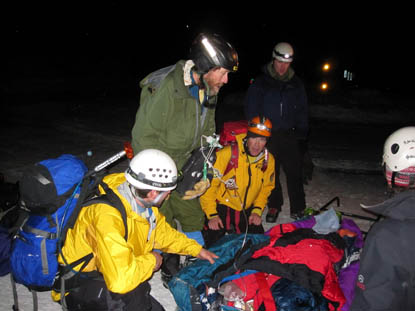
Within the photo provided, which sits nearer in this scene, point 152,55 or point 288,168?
point 288,168

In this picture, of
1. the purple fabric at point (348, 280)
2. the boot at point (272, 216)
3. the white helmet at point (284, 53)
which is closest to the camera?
the purple fabric at point (348, 280)

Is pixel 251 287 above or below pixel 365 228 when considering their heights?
above

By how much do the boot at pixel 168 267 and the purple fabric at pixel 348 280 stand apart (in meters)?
1.71

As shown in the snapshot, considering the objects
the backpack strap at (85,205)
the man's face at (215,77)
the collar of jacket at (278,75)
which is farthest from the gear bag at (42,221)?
the collar of jacket at (278,75)

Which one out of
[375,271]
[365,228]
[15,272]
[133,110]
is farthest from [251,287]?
[133,110]

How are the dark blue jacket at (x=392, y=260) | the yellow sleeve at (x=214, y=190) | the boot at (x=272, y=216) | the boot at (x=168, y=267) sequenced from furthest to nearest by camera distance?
the boot at (x=272, y=216), the yellow sleeve at (x=214, y=190), the boot at (x=168, y=267), the dark blue jacket at (x=392, y=260)

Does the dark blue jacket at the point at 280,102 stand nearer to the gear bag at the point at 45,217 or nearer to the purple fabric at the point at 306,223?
the purple fabric at the point at 306,223

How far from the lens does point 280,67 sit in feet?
15.5

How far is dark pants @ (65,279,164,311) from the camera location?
255 centimetres

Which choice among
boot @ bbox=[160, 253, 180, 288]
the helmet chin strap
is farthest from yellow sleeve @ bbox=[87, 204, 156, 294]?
boot @ bbox=[160, 253, 180, 288]

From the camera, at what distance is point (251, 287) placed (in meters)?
2.92

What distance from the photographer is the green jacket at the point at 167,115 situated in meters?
2.98

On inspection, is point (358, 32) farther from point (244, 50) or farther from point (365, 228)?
point (365, 228)

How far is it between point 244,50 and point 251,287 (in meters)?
27.5
